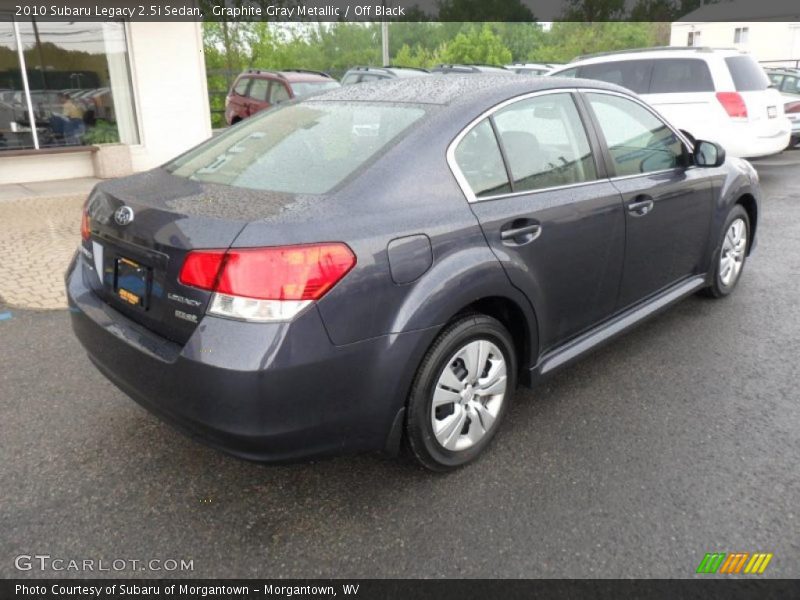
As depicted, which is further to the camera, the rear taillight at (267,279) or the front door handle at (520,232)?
the front door handle at (520,232)

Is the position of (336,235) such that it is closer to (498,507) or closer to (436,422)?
(436,422)

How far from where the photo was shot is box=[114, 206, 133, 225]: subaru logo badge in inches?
99.8

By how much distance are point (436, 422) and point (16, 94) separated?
10.0 m

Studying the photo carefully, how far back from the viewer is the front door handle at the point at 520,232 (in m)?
2.79

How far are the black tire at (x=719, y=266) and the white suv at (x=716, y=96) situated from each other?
14.4 ft

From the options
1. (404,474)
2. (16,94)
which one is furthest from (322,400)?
(16,94)

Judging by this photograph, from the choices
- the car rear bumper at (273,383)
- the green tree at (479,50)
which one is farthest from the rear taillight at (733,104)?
the green tree at (479,50)

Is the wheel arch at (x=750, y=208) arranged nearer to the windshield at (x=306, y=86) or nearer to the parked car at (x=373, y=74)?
the windshield at (x=306, y=86)

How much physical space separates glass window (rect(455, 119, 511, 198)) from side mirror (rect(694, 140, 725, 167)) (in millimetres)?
1857

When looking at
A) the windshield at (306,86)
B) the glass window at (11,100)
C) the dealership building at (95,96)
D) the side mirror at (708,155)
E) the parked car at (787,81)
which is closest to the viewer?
the side mirror at (708,155)

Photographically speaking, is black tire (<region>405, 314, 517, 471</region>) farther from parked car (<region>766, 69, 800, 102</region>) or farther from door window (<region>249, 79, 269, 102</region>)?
parked car (<region>766, 69, 800, 102</region>)

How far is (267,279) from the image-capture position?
2.16 metres

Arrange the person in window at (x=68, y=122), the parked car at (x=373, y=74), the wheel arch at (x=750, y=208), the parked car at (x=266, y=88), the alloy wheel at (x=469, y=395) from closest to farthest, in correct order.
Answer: the alloy wheel at (x=469, y=395)
the wheel arch at (x=750, y=208)
the person in window at (x=68, y=122)
the parked car at (x=266, y=88)
the parked car at (x=373, y=74)
